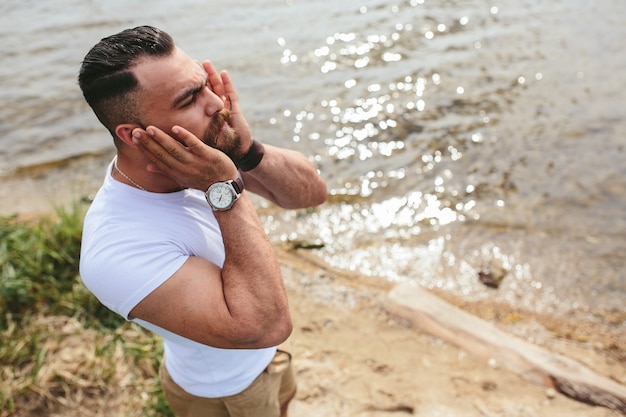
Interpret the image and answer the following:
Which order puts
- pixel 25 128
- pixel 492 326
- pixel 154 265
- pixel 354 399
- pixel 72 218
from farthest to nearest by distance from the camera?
pixel 25 128, pixel 72 218, pixel 492 326, pixel 354 399, pixel 154 265

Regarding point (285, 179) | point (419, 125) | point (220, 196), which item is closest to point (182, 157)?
point (220, 196)

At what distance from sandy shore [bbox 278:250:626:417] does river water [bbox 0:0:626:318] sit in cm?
70

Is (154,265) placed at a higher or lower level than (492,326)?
higher

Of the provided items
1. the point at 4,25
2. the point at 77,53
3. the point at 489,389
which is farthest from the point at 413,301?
the point at 4,25

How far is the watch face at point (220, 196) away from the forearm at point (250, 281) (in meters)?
0.03

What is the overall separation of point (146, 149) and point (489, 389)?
2801 millimetres

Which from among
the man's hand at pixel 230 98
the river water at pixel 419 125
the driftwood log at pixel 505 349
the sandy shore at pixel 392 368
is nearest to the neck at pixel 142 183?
the man's hand at pixel 230 98

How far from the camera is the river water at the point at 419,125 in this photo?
540 centimetres

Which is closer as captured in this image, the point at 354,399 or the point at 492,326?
the point at 354,399

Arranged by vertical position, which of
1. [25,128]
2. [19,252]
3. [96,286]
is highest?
[96,286]

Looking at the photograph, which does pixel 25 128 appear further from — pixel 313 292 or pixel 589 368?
pixel 589 368

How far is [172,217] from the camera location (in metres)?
2.07

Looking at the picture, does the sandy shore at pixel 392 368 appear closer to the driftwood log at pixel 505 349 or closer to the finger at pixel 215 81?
the driftwood log at pixel 505 349

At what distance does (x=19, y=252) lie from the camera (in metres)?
4.59
